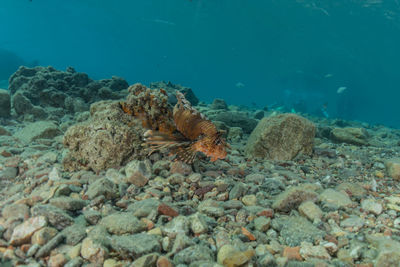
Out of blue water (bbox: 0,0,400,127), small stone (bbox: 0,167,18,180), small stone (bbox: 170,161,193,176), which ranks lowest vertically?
small stone (bbox: 0,167,18,180)

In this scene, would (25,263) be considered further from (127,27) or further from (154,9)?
(127,27)

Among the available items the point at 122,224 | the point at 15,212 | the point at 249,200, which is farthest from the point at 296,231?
the point at 15,212

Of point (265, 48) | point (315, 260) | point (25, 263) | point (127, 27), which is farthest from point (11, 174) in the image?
point (127, 27)

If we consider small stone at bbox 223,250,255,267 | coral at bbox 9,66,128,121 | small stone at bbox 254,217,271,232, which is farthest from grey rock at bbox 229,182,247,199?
coral at bbox 9,66,128,121

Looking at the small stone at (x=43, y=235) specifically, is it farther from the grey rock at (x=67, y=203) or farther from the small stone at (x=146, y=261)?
the small stone at (x=146, y=261)

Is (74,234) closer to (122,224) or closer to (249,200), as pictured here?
(122,224)

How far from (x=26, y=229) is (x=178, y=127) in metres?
2.45

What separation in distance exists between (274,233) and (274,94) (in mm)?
156927

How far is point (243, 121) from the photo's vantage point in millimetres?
10078

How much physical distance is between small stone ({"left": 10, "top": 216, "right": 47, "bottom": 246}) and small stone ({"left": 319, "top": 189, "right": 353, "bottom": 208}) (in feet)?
10.4

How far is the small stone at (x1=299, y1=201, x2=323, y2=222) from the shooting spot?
2709 millimetres

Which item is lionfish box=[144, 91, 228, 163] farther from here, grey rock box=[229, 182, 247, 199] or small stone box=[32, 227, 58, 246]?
small stone box=[32, 227, 58, 246]

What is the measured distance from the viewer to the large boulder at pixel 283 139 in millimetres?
5711

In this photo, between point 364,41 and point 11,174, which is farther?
point 364,41
